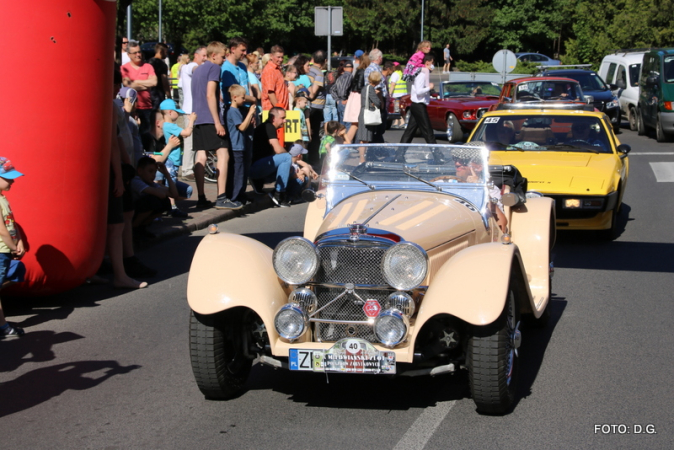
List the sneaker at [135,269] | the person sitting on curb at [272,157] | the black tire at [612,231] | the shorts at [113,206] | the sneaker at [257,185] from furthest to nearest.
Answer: the sneaker at [257,185]
the person sitting on curb at [272,157]
the black tire at [612,231]
the sneaker at [135,269]
the shorts at [113,206]

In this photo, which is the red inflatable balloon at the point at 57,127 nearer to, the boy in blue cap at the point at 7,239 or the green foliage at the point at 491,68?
the boy in blue cap at the point at 7,239

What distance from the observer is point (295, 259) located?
4.65 meters

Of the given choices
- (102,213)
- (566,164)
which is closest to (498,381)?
(102,213)

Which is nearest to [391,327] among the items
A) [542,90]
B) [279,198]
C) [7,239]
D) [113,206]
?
[7,239]

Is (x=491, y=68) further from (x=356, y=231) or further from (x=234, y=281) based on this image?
(x=234, y=281)

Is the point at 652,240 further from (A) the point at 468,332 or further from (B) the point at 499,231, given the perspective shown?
(A) the point at 468,332

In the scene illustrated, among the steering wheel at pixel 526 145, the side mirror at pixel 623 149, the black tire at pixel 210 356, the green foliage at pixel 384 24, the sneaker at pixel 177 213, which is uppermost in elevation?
the green foliage at pixel 384 24

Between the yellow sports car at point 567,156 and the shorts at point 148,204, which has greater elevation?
the yellow sports car at point 567,156

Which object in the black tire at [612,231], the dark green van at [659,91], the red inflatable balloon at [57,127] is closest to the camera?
the red inflatable balloon at [57,127]

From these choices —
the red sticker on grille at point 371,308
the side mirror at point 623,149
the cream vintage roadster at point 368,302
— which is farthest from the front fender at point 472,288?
the side mirror at point 623,149

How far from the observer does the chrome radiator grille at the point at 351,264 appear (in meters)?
4.65

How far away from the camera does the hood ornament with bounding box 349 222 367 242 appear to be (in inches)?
184

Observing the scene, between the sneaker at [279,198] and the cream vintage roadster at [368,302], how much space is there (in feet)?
22.9

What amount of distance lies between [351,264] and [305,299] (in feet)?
1.10
